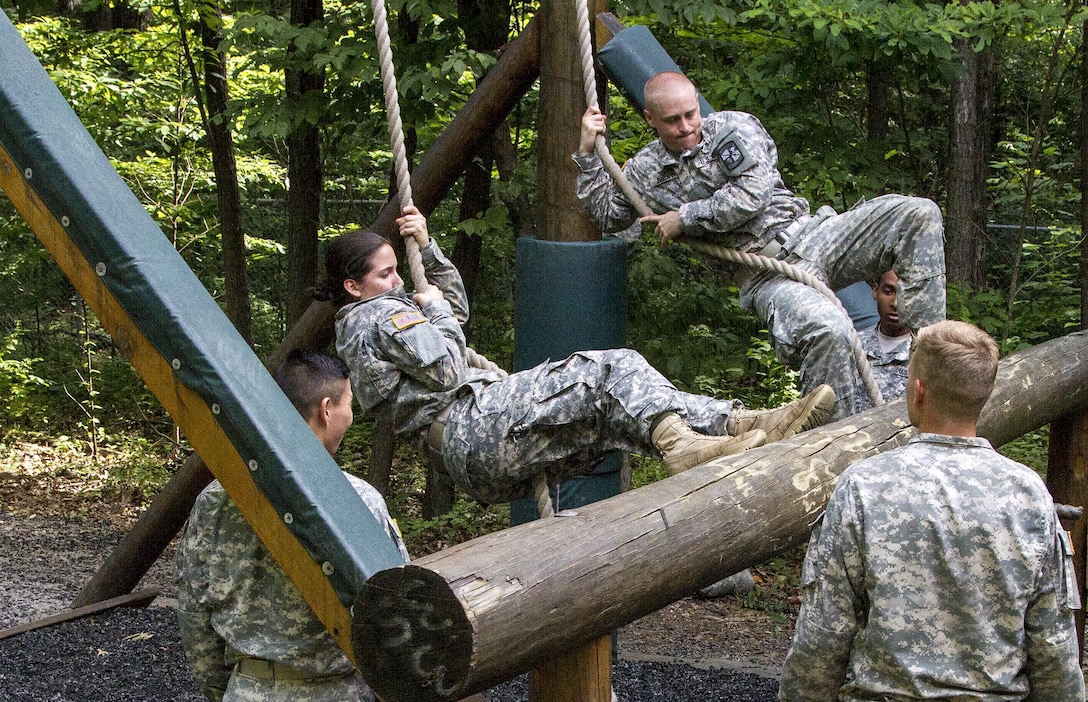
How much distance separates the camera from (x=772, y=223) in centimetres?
410

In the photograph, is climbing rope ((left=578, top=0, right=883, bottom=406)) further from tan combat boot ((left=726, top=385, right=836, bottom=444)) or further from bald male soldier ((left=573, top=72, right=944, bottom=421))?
tan combat boot ((left=726, top=385, right=836, bottom=444))

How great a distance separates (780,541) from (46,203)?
195cm

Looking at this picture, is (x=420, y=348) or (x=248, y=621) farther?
(x=420, y=348)

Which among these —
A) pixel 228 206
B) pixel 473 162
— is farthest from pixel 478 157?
pixel 228 206

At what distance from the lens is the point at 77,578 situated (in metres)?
6.62

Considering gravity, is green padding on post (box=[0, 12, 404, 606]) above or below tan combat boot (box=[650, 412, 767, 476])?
above

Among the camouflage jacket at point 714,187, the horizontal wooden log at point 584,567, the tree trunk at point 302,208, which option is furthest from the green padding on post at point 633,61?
the tree trunk at point 302,208

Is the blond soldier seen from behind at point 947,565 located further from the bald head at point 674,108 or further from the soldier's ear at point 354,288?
the bald head at point 674,108

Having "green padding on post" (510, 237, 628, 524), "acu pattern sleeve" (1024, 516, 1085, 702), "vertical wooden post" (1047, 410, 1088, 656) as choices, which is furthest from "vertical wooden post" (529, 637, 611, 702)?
"vertical wooden post" (1047, 410, 1088, 656)

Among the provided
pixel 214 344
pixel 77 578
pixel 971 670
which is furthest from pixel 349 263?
pixel 77 578

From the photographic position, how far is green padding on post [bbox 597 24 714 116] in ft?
14.3

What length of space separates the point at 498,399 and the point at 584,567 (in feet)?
3.86

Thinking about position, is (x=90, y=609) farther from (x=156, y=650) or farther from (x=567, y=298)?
(x=567, y=298)

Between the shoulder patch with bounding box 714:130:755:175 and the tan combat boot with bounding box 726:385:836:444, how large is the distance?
105 centimetres
